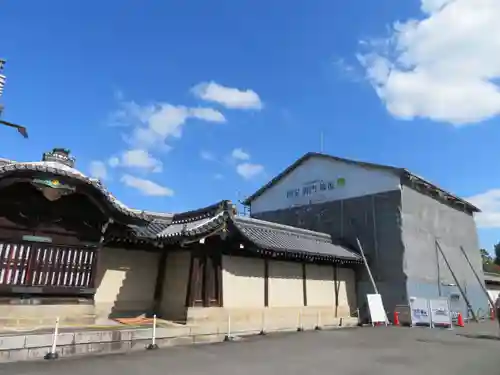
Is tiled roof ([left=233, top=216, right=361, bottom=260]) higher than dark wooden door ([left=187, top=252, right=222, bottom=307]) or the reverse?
higher

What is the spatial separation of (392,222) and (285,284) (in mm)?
8849

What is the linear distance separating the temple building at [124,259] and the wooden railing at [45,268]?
0.03 meters

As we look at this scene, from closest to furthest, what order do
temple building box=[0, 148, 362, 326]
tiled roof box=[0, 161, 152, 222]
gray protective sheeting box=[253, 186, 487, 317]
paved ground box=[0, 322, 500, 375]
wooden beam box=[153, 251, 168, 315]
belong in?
paved ground box=[0, 322, 500, 375]
tiled roof box=[0, 161, 152, 222]
temple building box=[0, 148, 362, 326]
wooden beam box=[153, 251, 168, 315]
gray protective sheeting box=[253, 186, 487, 317]

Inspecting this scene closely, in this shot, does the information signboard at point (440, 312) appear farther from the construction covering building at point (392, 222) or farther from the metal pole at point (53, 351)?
the metal pole at point (53, 351)

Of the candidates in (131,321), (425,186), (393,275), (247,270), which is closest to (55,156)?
(131,321)

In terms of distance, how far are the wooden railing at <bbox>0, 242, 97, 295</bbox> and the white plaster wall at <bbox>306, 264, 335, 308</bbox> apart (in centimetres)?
1119

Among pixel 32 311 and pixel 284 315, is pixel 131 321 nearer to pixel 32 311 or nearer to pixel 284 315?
pixel 32 311

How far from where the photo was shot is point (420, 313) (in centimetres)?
2066

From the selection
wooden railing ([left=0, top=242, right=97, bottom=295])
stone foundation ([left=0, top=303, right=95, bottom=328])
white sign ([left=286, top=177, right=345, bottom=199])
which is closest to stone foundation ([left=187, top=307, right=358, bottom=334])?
stone foundation ([left=0, top=303, right=95, bottom=328])

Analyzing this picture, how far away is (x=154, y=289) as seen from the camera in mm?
15688

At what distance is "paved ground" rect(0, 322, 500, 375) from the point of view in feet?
28.6

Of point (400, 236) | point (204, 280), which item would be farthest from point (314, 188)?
point (204, 280)

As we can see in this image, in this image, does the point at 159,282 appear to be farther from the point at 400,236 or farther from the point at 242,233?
the point at 400,236

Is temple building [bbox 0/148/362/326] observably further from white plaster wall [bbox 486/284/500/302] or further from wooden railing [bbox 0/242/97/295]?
white plaster wall [bbox 486/284/500/302]
